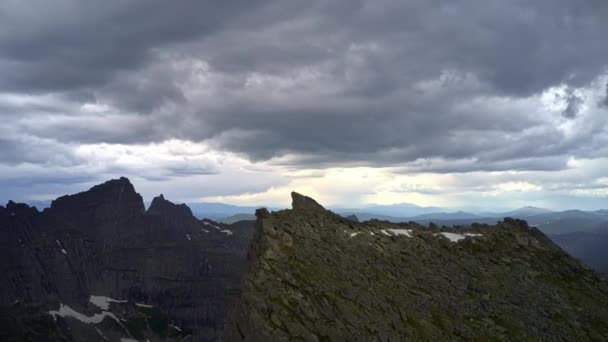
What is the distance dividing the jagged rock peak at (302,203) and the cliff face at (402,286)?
239mm

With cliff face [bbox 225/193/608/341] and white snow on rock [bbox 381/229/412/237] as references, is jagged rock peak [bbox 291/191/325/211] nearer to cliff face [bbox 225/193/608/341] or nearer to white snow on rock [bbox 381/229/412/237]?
cliff face [bbox 225/193/608/341]

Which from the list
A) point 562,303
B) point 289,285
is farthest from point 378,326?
point 562,303

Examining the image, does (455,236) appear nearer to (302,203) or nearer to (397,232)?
(397,232)

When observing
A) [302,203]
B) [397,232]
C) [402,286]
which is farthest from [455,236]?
[302,203]

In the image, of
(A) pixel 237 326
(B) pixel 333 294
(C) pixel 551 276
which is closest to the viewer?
(A) pixel 237 326

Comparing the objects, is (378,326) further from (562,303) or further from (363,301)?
(562,303)

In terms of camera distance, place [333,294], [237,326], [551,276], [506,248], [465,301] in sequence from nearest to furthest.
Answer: [237,326], [333,294], [465,301], [551,276], [506,248]

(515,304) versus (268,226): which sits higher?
(268,226)

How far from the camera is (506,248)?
10794 cm

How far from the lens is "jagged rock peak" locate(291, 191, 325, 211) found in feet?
334

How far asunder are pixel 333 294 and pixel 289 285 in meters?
7.37

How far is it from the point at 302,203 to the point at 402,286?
27.2 meters

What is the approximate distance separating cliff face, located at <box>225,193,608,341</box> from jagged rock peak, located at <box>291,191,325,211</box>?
239 millimetres

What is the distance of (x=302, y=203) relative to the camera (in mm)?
103250
